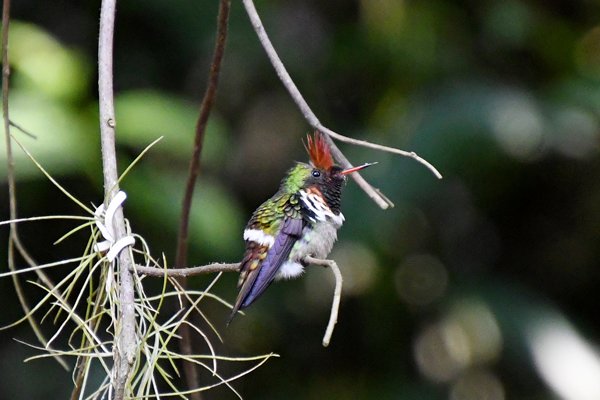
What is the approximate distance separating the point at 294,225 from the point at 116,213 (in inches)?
30.8

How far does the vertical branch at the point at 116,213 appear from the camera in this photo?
109cm

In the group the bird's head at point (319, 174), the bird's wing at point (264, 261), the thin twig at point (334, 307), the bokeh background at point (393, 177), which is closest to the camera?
the thin twig at point (334, 307)

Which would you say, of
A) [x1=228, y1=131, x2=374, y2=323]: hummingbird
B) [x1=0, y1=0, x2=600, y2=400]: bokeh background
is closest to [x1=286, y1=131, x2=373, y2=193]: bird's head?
[x1=228, y1=131, x2=374, y2=323]: hummingbird

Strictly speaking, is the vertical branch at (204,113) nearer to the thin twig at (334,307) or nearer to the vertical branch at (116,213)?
the vertical branch at (116,213)

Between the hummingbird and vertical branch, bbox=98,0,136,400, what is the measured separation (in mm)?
568

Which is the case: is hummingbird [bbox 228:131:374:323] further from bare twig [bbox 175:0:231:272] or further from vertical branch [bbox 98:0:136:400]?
vertical branch [bbox 98:0:136:400]

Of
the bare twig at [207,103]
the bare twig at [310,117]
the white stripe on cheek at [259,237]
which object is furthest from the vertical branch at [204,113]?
the white stripe on cheek at [259,237]

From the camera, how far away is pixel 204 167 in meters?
3.56

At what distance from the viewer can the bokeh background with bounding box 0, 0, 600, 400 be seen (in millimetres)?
3305

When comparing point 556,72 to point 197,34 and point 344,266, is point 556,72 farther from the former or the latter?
point 197,34

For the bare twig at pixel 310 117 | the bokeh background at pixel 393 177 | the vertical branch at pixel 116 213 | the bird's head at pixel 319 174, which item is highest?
the bare twig at pixel 310 117

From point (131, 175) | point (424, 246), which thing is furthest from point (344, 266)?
point (131, 175)

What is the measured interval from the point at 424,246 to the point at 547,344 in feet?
2.04

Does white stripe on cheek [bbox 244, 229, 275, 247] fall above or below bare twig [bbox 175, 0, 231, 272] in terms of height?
below
